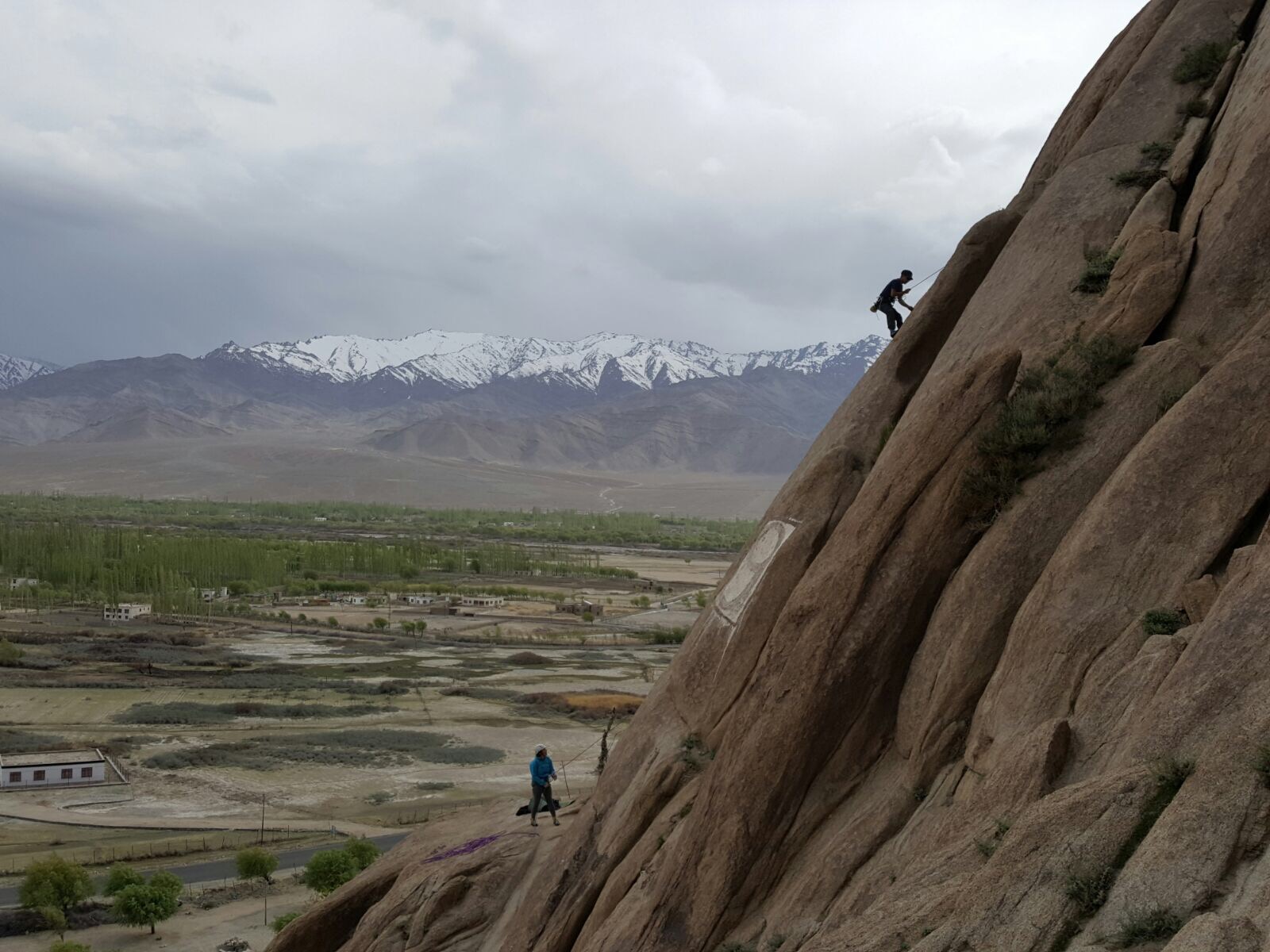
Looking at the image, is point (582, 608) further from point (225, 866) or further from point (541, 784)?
point (541, 784)

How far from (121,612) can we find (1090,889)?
137m

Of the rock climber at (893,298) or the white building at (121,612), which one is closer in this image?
the rock climber at (893,298)

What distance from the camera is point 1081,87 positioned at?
23.4 m

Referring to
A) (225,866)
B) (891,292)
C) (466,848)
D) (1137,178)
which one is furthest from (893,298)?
(225,866)

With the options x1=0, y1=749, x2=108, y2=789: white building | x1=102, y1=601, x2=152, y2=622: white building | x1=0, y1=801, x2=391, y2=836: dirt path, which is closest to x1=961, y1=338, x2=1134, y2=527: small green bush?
x1=0, y1=801, x2=391, y2=836: dirt path

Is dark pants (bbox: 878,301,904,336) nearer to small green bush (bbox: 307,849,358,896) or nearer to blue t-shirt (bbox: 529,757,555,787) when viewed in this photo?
blue t-shirt (bbox: 529,757,555,787)

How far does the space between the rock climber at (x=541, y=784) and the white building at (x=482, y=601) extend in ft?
409

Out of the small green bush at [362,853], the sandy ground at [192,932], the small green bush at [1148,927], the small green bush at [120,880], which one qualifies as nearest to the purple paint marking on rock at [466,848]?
the small green bush at [1148,927]

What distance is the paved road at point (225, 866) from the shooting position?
47.5 m

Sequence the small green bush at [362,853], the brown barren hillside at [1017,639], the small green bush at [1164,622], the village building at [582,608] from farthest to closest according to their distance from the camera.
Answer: the village building at [582,608] < the small green bush at [362,853] < the small green bush at [1164,622] < the brown barren hillside at [1017,639]

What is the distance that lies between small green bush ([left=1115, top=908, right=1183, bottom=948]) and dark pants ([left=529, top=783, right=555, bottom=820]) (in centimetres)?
1603

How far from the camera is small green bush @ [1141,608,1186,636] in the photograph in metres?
12.8

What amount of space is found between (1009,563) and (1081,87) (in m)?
13.6

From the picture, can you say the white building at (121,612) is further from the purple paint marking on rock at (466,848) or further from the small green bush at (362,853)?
the purple paint marking on rock at (466,848)
